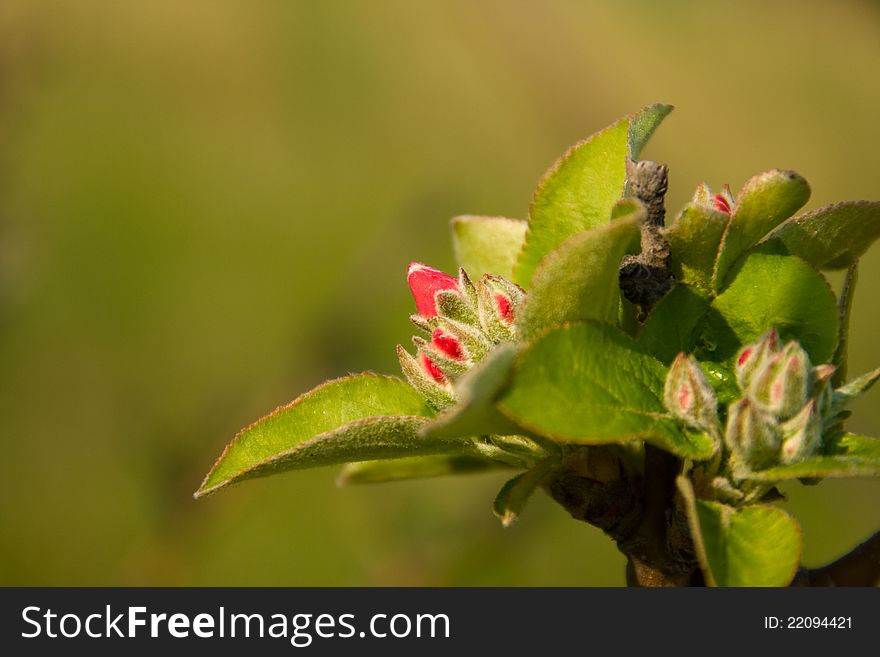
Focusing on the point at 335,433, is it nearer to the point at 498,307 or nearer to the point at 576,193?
the point at 498,307

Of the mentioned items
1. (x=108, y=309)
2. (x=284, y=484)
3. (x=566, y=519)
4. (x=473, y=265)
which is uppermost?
(x=108, y=309)

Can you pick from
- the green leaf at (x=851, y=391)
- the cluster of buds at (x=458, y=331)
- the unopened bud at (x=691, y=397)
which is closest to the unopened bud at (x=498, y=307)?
the cluster of buds at (x=458, y=331)

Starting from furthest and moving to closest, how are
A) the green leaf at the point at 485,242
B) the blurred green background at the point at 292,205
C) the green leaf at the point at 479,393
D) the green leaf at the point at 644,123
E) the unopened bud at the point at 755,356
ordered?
1. the blurred green background at the point at 292,205
2. the green leaf at the point at 485,242
3. the green leaf at the point at 644,123
4. the unopened bud at the point at 755,356
5. the green leaf at the point at 479,393

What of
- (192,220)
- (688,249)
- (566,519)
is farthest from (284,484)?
(688,249)

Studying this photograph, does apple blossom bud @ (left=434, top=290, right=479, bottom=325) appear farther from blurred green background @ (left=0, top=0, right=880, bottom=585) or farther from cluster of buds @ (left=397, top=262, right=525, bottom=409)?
blurred green background @ (left=0, top=0, right=880, bottom=585)

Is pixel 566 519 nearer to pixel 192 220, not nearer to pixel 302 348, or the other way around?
pixel 302 348

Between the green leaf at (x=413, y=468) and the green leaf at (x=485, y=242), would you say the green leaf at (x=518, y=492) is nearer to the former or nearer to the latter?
the green leaf at (x=413, y=468)

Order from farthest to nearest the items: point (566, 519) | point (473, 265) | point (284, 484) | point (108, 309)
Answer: point (108, 309)
point (284, 484)
point (566, 519)
point (473, 265)
